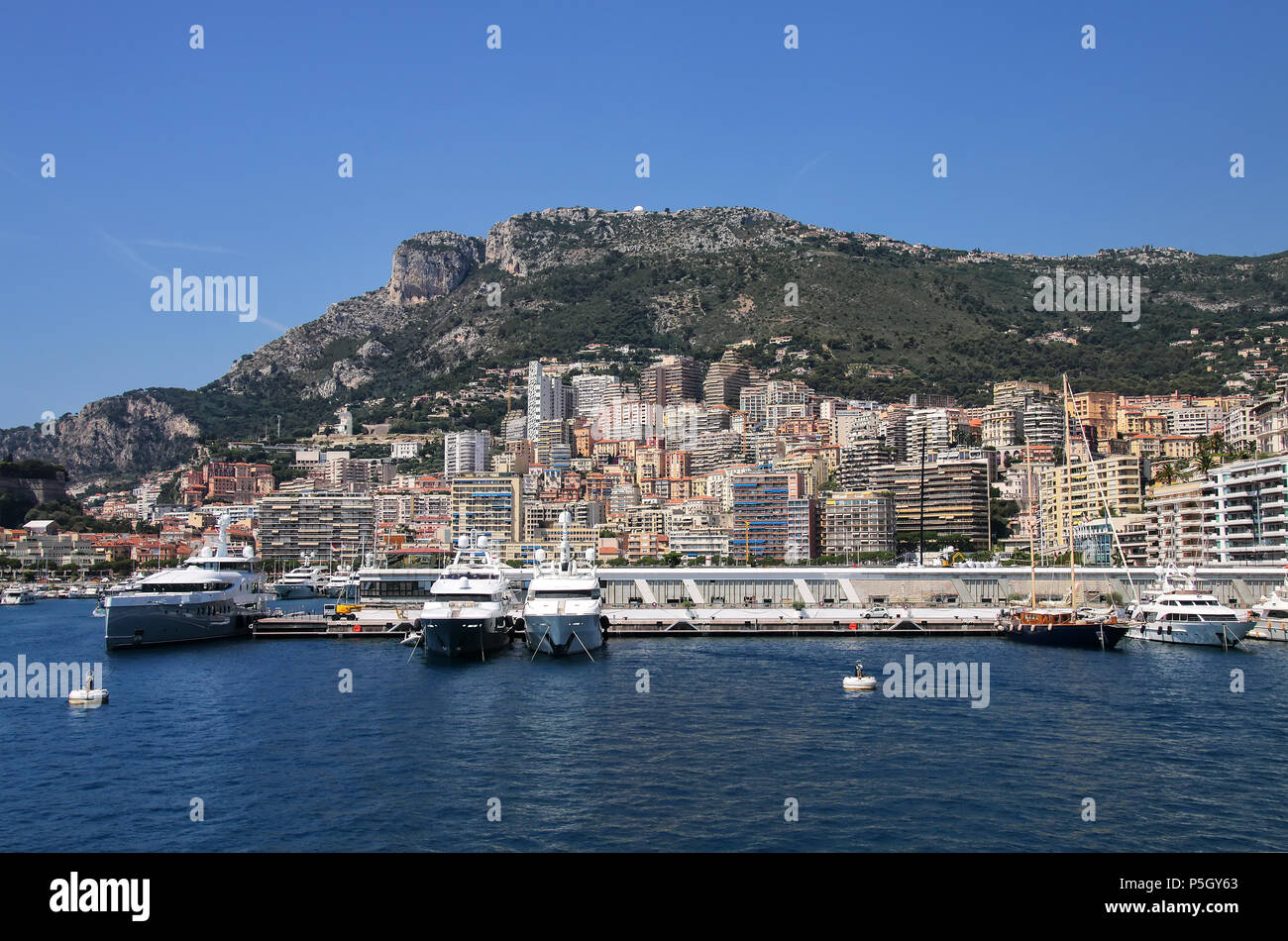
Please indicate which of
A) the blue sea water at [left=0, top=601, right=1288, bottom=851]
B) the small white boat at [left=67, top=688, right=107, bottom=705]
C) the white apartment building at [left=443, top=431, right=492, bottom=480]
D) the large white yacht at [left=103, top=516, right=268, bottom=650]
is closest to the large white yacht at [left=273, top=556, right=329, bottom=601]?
the large white yacht at [left=103, top=516, right=268, bottom=650]

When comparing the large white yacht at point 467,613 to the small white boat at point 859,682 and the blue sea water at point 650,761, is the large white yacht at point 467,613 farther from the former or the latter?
the small white boat at point 859,682

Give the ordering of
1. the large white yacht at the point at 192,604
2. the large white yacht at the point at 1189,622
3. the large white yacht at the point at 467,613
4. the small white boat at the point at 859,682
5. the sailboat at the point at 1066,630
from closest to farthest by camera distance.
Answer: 1. the small white boat at the point at 859,682
2. the large white yacht at the point at 467,613
3. the large white yacht at the point at 1189,622
4. the sailboat at the point at 1066,630
5. the large white yacht at the point at 192,604

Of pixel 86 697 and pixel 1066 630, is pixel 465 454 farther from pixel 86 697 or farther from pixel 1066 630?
pixel 86 697

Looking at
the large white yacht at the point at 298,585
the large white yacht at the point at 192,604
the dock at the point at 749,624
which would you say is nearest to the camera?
the large white yacht at the point at 192,604

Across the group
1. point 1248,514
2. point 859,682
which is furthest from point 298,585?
point 1248,514

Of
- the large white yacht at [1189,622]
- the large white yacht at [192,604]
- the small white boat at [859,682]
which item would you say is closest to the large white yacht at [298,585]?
the large white yacht at [192,604]
